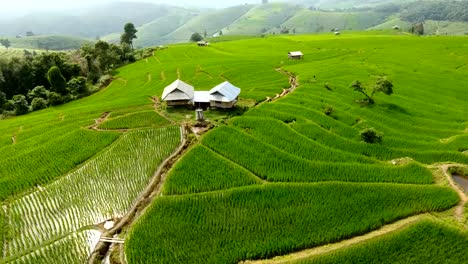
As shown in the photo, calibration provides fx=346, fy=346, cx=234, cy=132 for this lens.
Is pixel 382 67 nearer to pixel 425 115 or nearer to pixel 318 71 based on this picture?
pixel 318 71

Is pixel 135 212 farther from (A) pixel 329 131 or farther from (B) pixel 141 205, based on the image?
(A) pixel 329 131

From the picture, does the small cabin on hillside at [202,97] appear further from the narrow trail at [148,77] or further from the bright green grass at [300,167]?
the narrow trail at [148,77]

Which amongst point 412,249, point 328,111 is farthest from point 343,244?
point 328,111

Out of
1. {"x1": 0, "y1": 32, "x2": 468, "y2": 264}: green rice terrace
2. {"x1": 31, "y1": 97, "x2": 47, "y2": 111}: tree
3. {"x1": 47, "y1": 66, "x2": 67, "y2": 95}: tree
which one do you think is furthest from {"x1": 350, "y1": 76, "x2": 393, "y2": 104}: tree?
{"x1": 47, "y1": 66, "x2": 67, "y2": 95}: tree

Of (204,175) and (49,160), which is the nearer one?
(204,175)

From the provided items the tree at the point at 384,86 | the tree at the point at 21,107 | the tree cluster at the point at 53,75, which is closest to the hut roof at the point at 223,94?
the tree at the point at 384,86

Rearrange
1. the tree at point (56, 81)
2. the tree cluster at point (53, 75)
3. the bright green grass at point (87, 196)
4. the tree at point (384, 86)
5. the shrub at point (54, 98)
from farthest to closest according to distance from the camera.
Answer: the tree at point (56, 81), the tree cluster at point (53, 75), the shrub at point (54, 98), the tree at point (384, 86), the bright green grass at point (87, 196)

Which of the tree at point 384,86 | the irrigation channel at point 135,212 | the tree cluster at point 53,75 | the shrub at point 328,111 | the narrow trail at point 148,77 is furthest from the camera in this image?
the narrow trail at point 148,77

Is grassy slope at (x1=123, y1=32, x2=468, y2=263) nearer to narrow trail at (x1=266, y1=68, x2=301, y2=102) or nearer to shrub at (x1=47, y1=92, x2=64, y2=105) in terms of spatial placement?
narrow trail at (x1=266, y1=68, x2=301, y2=102)
